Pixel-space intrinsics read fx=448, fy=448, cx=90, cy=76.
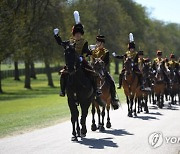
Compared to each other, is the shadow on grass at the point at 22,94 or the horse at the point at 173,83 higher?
the horse at the point at 173,83

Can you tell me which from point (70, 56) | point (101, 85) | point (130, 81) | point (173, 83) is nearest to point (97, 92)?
point (101, 85)

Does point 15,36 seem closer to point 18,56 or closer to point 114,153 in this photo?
point 18,56

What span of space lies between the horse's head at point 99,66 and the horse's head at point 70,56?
302cm

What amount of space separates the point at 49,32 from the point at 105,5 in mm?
20759

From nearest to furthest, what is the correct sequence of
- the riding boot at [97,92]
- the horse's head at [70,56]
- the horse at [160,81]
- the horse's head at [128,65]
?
the horse's head at [70,56]
the riding boot at [97,92]
the horse's head at [128,65]
the horse at [160,81]

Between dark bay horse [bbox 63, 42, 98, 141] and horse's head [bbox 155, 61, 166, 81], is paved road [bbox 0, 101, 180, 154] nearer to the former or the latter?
dark bay horse [bbox 63, 42, 98, 141]

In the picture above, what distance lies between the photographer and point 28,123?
17.9 metres

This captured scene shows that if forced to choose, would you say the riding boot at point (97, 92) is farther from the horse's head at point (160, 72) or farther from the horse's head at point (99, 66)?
the horse's head at point (160, 72)

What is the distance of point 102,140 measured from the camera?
500 inches

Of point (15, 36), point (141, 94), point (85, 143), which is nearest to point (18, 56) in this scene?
point (15, 36)

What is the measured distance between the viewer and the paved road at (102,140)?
36.2ft

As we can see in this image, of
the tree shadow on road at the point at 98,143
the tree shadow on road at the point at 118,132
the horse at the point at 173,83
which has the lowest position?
the tree shadow on road at the point at 118,132

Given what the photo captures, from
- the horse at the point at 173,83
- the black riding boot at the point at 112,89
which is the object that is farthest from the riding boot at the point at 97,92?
the horse at the point at 173,83

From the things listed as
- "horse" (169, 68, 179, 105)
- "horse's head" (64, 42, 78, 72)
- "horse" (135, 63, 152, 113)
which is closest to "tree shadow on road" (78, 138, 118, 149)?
"horse's head" (64, 42, 78, 72)
